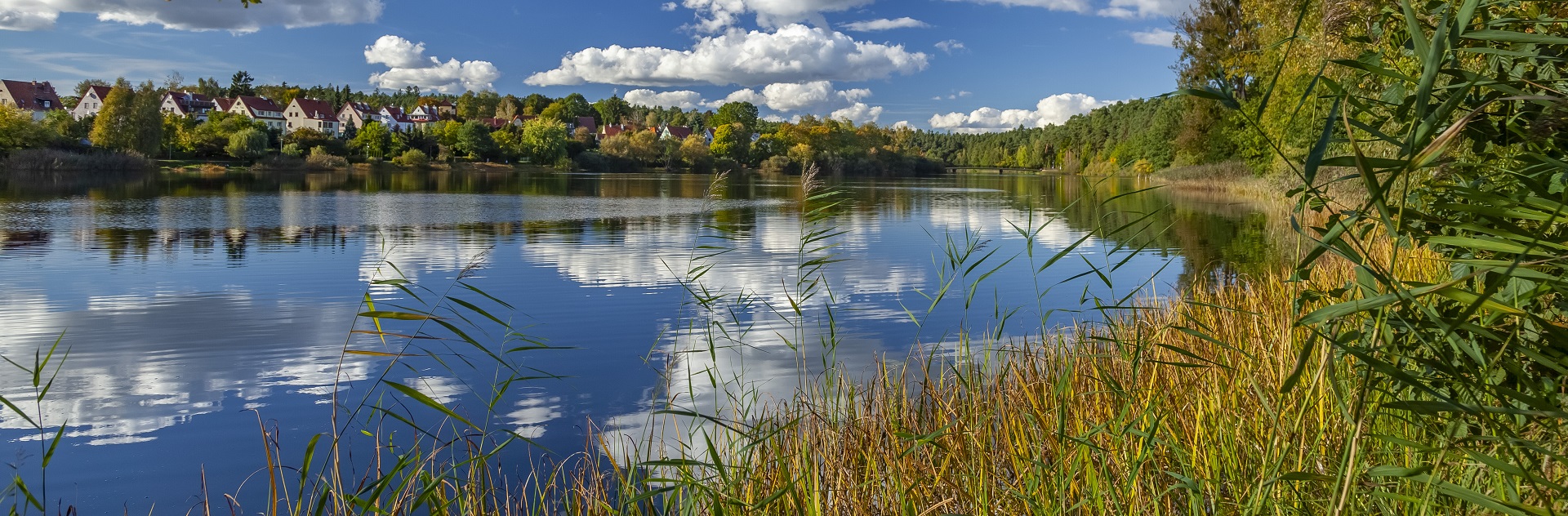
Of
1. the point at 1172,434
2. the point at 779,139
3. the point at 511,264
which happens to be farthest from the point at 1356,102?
the point at 779,139

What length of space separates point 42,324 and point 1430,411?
12206mm

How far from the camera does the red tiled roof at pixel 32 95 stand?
298 ft

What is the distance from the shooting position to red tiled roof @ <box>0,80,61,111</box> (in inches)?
3580

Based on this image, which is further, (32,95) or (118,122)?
(32,95)

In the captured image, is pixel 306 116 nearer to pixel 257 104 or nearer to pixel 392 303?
pixel 257 104

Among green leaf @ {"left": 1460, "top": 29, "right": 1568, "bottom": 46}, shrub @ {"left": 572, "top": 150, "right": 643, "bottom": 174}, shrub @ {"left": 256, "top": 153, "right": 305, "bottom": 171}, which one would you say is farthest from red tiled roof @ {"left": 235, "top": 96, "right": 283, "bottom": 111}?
green leaf @ {"left": 1460, "top": 29, "right": 1568, "bottom": 46}

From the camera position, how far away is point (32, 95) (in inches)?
3629

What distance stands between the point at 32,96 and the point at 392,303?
10798 cm

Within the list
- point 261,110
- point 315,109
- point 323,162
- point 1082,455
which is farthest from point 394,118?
point 1082,455

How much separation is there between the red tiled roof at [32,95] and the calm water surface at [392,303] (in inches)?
3340

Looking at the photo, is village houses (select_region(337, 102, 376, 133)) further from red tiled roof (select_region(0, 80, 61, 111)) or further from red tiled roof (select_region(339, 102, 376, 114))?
red tiled roof (select_region(0, 80, 61, 111))

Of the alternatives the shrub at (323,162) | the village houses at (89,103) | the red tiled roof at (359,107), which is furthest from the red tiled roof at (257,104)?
the shrub at (323,162)

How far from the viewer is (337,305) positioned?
Answer: 11375 millimetres

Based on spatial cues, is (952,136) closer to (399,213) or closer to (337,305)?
(399,213)
